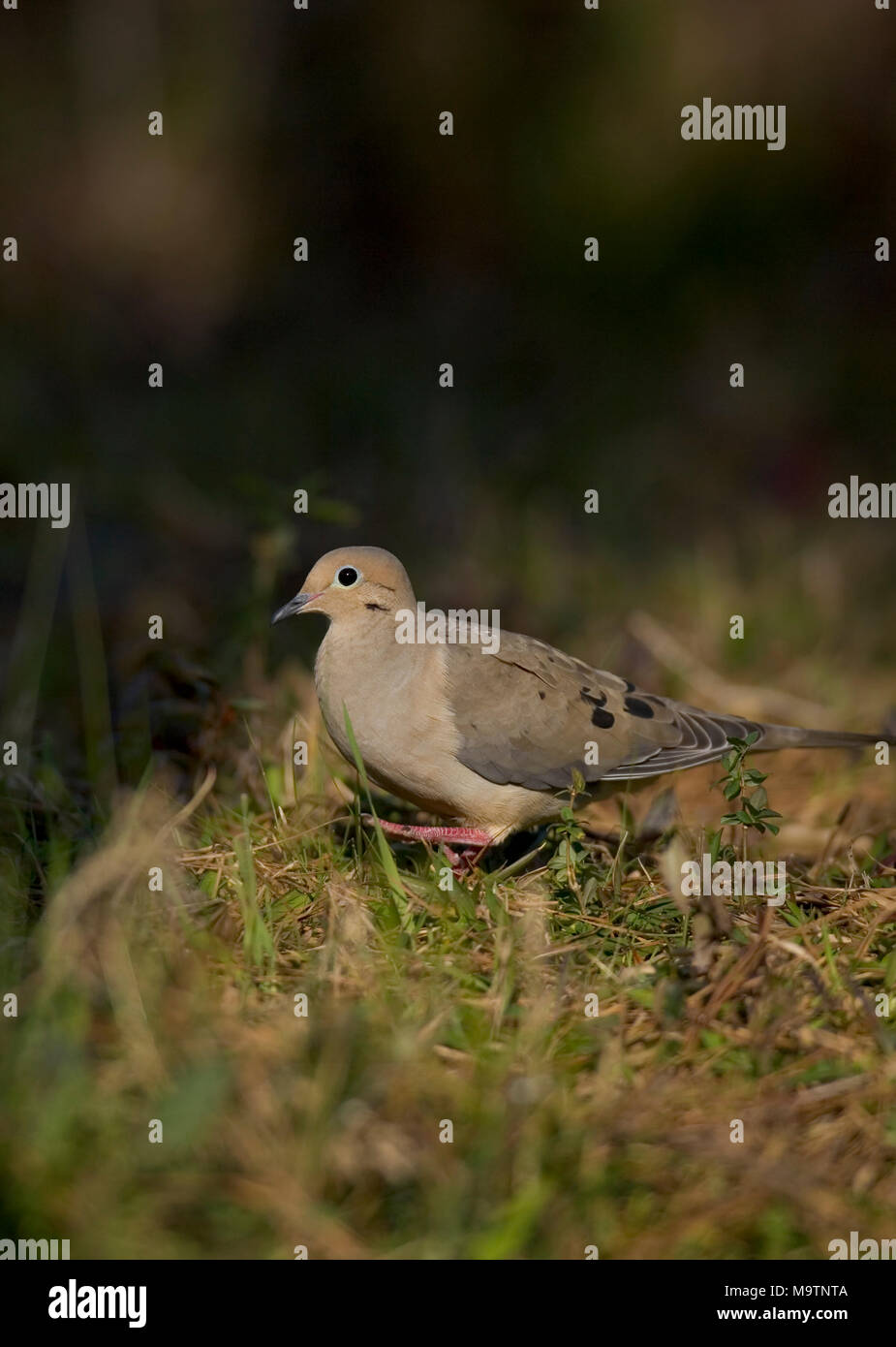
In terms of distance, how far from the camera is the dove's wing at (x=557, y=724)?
4.20 metres

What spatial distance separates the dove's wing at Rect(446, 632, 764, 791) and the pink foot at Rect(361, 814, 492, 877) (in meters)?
0.24

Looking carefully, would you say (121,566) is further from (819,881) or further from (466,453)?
(819,881)

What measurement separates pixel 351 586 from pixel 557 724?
30.5 inches

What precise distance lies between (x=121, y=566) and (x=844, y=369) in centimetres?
546

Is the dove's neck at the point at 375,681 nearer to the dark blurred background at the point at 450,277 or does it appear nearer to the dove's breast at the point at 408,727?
the dove's breast at the point at 408,727

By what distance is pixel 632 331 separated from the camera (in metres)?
10.3

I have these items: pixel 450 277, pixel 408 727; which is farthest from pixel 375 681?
pixel 450 277

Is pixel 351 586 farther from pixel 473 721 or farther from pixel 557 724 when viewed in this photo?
pixel 557 724

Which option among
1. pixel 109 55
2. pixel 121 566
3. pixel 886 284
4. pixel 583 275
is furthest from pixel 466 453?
pixel 109 55

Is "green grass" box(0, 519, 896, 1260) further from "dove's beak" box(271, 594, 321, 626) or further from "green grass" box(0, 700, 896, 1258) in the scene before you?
"dove's beak" box(271, 594, 321, 626)

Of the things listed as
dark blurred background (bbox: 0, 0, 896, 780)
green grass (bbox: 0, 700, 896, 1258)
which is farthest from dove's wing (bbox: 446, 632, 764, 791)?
dark blurred background (bbox: 0, 0, 896, 780)

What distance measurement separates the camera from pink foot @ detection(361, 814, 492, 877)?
4.20m

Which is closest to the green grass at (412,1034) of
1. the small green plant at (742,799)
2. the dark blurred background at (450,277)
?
the small green plant at (742,799)

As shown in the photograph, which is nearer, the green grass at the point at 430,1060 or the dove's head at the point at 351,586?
the green grass at the point at 430,1060
